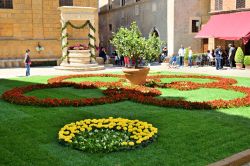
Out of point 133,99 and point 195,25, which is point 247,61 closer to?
point 195,25

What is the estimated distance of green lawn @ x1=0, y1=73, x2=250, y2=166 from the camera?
251 inches

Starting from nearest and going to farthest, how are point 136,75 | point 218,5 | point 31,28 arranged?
point 136,75 < point 218,5 < point 31,28

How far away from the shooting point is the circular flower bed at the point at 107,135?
22.7 ft

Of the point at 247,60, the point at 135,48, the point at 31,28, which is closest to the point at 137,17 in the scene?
the point at 31,28

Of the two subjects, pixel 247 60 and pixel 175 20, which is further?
pixel 175 20

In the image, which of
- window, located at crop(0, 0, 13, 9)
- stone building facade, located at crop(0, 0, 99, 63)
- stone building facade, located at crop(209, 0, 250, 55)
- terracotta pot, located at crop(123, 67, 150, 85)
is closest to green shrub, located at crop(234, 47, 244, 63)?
stone building facade, located at crop(209, 0, 250, 55)

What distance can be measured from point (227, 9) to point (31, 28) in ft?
56.4

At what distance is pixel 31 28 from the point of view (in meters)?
31.9

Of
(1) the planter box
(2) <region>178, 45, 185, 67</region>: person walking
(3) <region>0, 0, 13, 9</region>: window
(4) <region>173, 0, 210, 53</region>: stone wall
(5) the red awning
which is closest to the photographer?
(5) the red awning

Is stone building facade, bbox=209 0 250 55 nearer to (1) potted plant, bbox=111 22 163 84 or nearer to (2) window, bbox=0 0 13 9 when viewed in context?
(1) potted plant, bbox=111 22 163 84

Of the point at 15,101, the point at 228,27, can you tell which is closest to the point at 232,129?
the point at 15,101

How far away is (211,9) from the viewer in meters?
31.3

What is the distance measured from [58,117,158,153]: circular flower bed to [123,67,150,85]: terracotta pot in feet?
21.3

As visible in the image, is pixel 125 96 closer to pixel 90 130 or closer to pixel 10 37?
pixel 90 130
